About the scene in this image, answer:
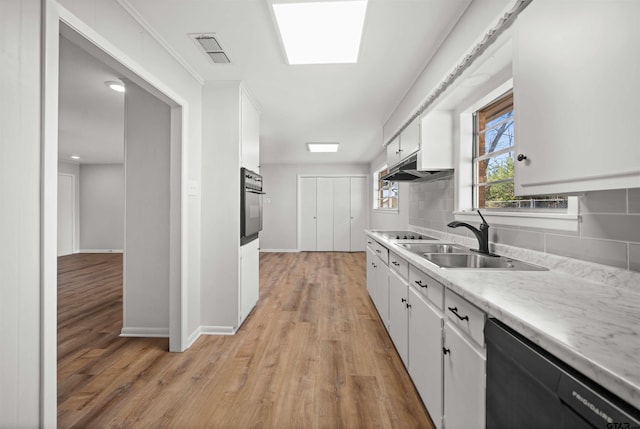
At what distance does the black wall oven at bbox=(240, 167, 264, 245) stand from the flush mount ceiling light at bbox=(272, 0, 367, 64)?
1198mm

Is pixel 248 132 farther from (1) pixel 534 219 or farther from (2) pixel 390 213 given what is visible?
(2) pixel 390 213

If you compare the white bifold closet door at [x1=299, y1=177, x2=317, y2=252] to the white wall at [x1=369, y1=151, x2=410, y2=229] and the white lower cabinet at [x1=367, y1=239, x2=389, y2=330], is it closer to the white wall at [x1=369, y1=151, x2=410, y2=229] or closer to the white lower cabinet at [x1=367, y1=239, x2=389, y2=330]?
the white wall at [x1=369, y1=151, x2=410, y2=229]

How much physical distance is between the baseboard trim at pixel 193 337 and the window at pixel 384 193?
3891mm

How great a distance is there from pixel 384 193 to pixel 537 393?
577 cm

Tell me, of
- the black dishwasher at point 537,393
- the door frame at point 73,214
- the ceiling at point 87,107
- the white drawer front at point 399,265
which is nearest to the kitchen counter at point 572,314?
the black dishwasher at point 537,393

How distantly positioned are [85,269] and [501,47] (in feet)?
24.0

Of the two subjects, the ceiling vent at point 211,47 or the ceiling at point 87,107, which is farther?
the ceiling at point 87,107

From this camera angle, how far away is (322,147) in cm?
541

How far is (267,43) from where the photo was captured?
2.02 m

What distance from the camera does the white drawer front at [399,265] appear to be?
183cm

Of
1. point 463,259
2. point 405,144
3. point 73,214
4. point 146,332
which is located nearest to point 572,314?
point 463,259

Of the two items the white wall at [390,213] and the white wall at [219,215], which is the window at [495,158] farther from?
the white wall at [219,215]

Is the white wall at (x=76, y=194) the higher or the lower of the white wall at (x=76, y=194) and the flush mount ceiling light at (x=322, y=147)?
the lower

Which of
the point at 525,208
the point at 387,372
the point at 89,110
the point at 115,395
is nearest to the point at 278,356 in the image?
the point at 387,372
